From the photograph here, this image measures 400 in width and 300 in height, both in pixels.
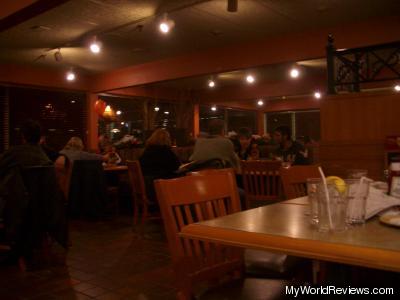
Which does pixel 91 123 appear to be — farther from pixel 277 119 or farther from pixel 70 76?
pixel 277 119

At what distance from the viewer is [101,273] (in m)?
3.11

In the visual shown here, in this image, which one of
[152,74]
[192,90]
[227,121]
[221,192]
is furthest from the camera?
[227,121]

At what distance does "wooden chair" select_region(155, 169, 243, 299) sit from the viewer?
143 centimetres

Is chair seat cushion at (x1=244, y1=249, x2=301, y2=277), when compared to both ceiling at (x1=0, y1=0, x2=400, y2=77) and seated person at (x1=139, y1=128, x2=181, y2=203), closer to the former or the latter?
seated person at (x1=139, y1=128, x2=181, y2=203)

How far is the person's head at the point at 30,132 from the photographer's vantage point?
3.36 metres

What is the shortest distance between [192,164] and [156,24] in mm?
2026

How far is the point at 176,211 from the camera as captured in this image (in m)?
1.49

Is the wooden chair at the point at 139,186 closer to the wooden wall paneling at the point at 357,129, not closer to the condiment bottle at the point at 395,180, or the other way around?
the wooden wall paneling at the point at 357,129

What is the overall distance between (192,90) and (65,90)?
11.4ft

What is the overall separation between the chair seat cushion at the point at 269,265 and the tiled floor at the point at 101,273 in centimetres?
111

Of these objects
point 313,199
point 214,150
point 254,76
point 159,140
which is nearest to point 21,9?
point 159,140

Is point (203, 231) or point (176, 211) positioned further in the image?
point (176, 211)

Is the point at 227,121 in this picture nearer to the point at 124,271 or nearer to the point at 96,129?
the point at 96,129

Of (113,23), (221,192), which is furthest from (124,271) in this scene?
(113,23)
